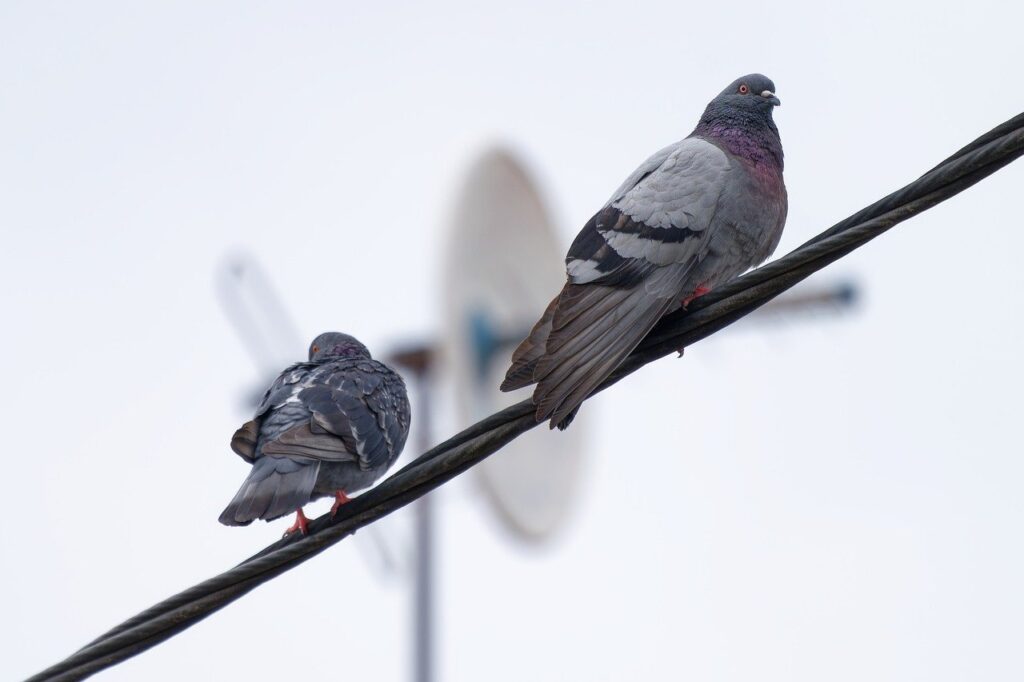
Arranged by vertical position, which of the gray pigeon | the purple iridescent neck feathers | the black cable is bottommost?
the black cable

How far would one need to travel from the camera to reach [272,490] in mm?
7164

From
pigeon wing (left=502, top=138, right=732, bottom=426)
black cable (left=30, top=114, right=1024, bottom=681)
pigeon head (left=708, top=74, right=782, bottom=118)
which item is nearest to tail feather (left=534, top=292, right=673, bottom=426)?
pigeon wing (left=502, top=138, right=732, bottom=426)

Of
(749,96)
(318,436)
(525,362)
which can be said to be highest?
(749,96)

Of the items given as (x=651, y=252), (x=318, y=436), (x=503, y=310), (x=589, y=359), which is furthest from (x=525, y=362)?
(x=503, y=310)

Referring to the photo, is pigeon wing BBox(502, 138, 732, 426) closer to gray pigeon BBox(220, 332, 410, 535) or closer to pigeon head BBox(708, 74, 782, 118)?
pigeon head BBox(708, 74, 782, 118)

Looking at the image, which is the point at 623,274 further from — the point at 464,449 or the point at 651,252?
the point at 464,449

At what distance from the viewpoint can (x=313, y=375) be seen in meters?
8.29

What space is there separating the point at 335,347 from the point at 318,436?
173 cm

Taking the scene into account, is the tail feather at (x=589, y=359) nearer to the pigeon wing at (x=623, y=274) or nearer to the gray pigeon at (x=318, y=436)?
the pigeon wing at (x=623, y=274)

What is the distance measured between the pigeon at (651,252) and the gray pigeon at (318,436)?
1063 mm

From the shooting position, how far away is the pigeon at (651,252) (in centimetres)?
704

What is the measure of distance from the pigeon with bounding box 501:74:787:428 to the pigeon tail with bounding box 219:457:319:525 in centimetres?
106

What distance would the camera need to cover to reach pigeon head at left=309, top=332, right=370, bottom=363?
9172mm

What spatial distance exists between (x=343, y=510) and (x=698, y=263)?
2.24 metres
